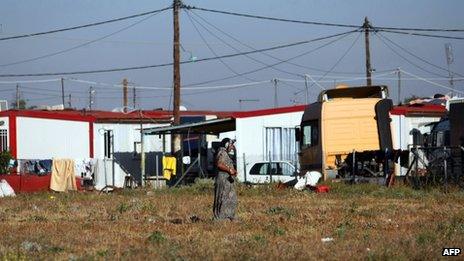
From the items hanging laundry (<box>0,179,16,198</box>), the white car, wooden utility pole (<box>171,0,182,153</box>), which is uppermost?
wooden utility pole (<box>171,0,182,153</box>)

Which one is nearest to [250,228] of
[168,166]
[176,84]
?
[168,166]

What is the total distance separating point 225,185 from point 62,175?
66.7 ft

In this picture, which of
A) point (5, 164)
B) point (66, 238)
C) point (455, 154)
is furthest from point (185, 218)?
point (5, 164)

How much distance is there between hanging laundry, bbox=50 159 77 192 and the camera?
116 feet

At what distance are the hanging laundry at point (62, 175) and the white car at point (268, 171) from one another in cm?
722

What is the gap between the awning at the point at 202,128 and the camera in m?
35.9

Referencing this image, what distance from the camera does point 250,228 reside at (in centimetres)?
1550

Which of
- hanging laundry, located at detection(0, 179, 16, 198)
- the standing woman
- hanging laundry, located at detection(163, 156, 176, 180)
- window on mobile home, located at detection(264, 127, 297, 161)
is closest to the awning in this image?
hanging laundry, located at detection(163, 156, 176, 180)

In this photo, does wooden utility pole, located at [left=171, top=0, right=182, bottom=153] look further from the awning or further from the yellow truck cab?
the yellow truck cab

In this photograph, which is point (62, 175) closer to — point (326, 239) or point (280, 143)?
point (280, 143)

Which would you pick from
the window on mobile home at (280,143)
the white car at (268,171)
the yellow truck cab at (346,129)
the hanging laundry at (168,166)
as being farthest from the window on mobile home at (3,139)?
the yellow truck cab at (346,129)

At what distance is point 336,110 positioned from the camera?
28.3m

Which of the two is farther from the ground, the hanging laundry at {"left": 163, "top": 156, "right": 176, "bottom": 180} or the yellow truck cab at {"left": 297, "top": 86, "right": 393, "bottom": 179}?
the yellow truck cab at {"left": 297, "top": 86, "right": 393, "bottom": 179}

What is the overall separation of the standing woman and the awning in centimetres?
1904
